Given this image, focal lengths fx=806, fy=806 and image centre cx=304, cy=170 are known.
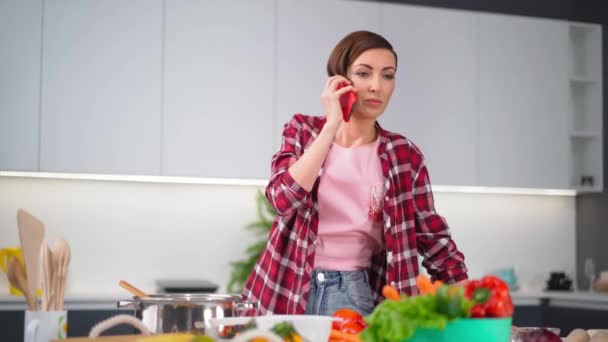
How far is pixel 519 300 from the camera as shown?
15.0ft

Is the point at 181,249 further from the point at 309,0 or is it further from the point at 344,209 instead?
the point at 344,209

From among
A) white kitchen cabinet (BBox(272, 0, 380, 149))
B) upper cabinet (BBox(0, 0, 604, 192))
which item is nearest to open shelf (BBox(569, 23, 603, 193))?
upper cabinet (BBox(0, 0, 604, 192))

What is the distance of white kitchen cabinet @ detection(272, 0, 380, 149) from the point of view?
4582 mm

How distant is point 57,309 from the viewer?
1.35 metres

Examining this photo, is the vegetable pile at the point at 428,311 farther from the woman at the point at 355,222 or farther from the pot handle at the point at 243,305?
the woman at the point at 355,222

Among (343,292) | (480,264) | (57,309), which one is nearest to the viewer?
(57,309)

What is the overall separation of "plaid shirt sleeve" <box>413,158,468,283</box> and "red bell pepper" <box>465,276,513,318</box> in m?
0.77

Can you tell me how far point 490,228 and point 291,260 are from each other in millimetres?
3478

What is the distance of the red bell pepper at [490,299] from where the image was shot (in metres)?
1.14

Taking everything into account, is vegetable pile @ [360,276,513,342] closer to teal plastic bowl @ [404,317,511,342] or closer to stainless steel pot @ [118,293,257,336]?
teal plastic bowl @ [404,317,511,342]

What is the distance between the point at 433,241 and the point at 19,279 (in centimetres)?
108

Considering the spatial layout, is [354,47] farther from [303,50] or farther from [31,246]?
[303,50]

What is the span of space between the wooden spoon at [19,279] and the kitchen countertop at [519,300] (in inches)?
105

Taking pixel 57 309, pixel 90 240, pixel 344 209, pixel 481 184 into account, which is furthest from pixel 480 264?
pixel 57 309
